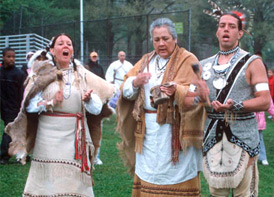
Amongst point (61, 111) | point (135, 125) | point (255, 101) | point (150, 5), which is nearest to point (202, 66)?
point (255, 101)

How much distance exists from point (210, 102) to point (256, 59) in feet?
1.76

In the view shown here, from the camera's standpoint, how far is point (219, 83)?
4.14 metres

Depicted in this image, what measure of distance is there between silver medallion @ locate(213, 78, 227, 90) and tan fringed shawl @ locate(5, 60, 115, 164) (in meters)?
1.32

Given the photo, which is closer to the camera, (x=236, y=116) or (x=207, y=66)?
(x=236, y=116)

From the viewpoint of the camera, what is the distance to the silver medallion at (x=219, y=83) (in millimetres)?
4109


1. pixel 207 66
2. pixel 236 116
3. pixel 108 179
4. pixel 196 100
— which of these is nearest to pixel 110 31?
pixel 108 179

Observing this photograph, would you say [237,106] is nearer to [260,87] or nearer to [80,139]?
[260,87]

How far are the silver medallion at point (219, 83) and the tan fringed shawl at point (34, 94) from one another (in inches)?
52.1

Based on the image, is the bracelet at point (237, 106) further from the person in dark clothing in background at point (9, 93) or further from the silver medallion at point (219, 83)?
the person in dark clothing in background at point (9, 93)

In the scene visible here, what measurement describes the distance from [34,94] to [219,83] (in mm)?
1810

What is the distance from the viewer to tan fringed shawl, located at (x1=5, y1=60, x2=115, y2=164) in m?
4.70

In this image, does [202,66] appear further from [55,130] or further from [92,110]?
[55,130]

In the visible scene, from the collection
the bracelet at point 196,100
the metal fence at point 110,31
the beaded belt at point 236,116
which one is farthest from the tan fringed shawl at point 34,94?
the metal fence at point 110,31

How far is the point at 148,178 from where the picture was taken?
454cm
